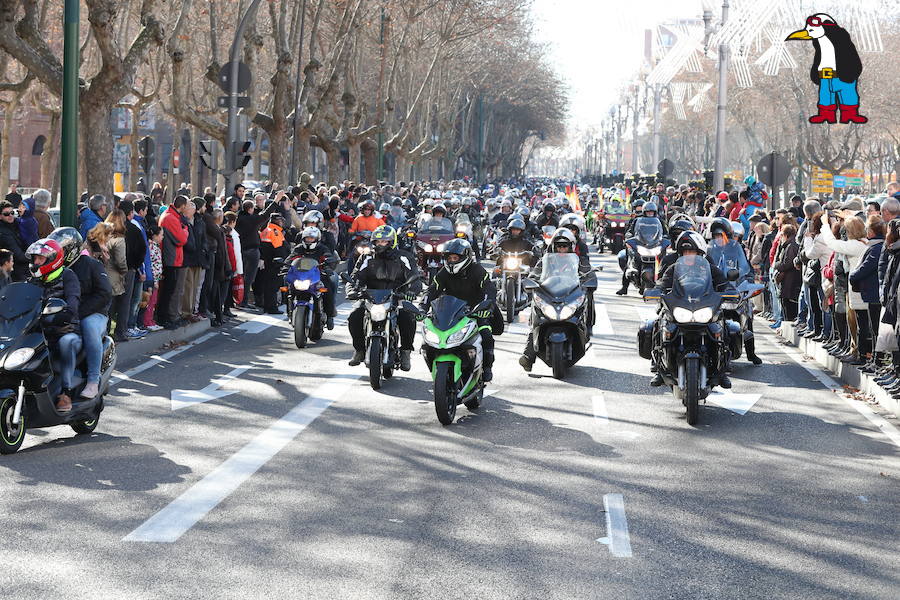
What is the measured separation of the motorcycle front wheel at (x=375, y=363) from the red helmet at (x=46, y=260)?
3.91m

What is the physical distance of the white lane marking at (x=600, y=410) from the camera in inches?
477

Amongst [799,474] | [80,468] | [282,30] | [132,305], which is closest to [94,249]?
[132,305]

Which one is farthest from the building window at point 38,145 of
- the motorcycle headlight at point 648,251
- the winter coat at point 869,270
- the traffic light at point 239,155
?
the winter coat at point 869,270

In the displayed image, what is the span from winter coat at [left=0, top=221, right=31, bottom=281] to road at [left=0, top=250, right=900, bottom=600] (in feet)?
5.67

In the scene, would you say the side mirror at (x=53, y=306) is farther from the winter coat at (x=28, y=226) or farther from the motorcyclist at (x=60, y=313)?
the winter coat at (x=28, y=226)

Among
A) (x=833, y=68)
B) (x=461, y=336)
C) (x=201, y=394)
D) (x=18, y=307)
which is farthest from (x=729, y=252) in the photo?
(x=833, y=68)

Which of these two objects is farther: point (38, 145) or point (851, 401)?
point (38, 145)

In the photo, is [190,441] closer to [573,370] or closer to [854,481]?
[854,481]

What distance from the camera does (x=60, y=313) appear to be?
35.0 ft

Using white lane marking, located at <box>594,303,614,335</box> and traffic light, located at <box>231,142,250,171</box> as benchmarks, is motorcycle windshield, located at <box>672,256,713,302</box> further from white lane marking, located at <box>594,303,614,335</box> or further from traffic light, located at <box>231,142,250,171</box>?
traffic light, located at <box>231,142,250,171</box>

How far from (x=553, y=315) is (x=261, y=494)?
6.41 metres

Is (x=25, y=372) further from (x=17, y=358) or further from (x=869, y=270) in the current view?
(x=869, y=270)

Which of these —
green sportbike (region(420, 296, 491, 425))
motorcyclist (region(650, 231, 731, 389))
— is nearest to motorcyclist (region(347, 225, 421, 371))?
green sportbike (region(420, 296, 491, 425))

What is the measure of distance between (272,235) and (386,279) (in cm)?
809
